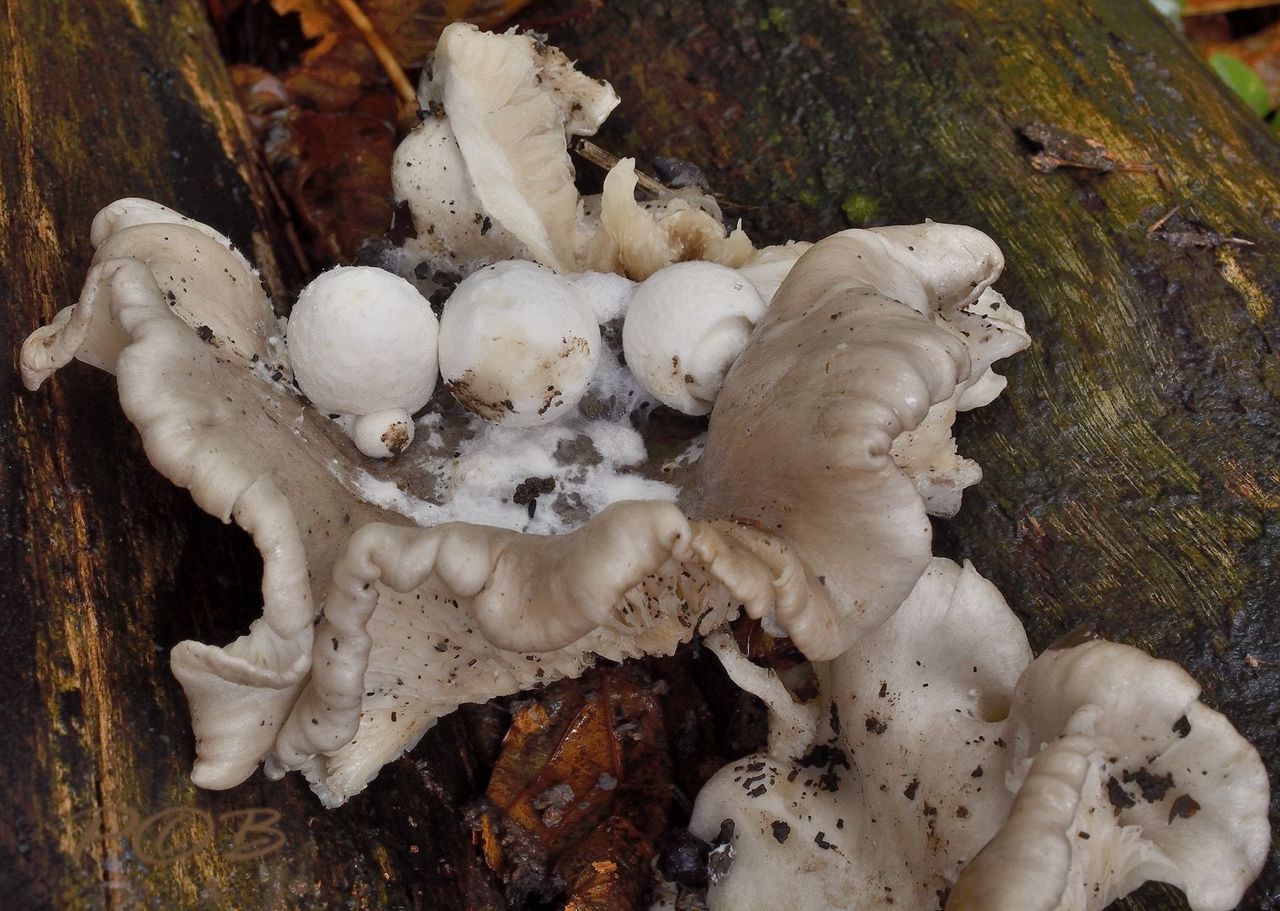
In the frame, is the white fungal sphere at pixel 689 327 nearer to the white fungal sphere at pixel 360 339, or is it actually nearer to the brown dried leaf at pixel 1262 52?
→ the white fungal sphere at pixel 360 339

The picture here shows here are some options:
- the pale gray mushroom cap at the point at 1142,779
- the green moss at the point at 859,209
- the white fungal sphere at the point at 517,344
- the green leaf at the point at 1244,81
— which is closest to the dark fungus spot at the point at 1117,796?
the pale gray mushroom cap at the point at 1142,779

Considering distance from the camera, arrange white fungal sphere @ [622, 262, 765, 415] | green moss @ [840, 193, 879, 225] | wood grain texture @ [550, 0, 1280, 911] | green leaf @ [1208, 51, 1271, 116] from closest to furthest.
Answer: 1. white fungal sphere @ [622, 262, 765, 415]
2. wood grain texture @ [550, 0, 1280, 911]
3. green moss @ [840, 193, 879, 225]
4. green leaf @ [1208, 51, 1271, 116]

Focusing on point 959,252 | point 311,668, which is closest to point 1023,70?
point 959,252

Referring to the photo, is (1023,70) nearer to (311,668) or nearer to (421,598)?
(421,598)

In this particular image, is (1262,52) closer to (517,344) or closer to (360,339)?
(517,344)

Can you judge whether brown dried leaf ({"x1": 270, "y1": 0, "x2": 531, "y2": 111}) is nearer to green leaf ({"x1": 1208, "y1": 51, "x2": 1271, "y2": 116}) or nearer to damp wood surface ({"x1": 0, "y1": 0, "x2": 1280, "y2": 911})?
damp wood surface ({"x1": 0, "y1": 0, "x2": 1280, "y2": 911})

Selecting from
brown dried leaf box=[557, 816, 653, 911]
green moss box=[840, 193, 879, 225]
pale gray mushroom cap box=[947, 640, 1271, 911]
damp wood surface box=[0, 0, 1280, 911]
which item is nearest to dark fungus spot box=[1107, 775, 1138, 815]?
pale gray mushroom cap box=[947, 640, 1271, 911]
